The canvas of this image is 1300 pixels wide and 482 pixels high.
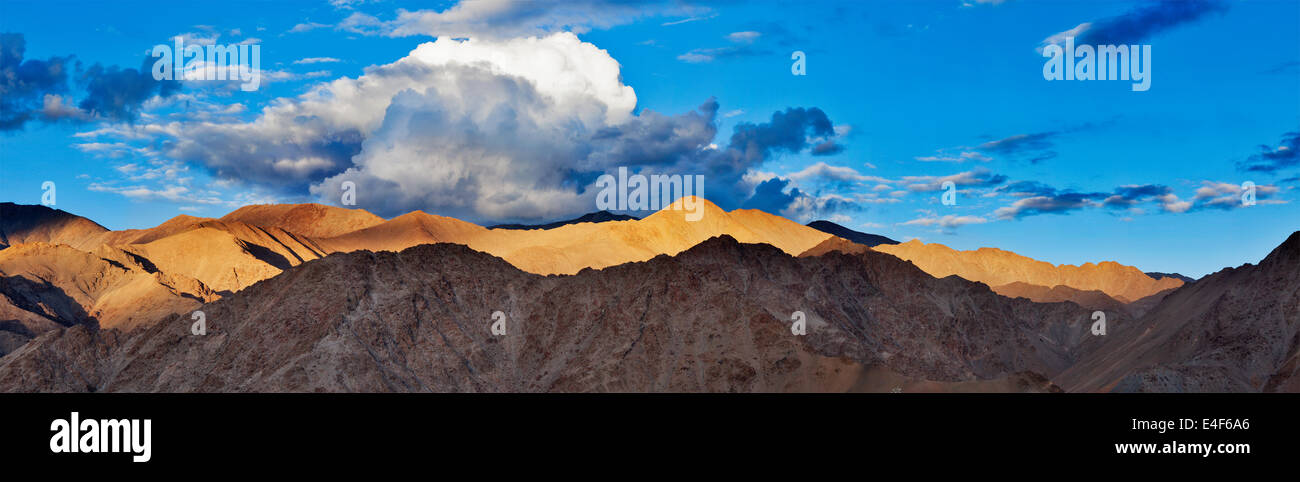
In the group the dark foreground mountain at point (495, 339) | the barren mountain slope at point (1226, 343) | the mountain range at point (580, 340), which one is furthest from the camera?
the dark foreground mountain at point (495, 339)

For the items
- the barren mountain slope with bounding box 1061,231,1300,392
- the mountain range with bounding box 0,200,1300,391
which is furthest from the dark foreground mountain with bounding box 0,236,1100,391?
the barren mountain slope with bounding box 1061,231,1300,392

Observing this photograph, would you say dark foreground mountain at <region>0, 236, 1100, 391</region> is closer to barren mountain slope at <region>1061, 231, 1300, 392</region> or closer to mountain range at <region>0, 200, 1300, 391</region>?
mountain range at <region>0, 200, 1300, 391</region>

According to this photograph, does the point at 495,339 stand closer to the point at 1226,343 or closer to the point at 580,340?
the point at 580,340

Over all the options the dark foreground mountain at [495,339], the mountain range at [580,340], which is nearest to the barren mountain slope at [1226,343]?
the mountain range at [580,340]

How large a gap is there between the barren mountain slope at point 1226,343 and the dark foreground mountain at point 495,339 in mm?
Answer: 19053

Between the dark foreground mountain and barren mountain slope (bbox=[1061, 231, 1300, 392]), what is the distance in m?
19.1

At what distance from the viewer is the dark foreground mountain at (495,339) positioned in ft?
397

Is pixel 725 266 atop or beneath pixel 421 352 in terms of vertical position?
atop

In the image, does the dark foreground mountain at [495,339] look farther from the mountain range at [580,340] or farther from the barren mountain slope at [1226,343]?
the barren mountain slope at [1226,343]

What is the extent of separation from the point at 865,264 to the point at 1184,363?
240 ft

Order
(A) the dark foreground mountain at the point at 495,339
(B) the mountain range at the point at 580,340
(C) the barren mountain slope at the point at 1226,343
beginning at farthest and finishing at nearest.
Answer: (A) the dark foreground mountain at the point at 495,339, (B) the mountain range at the point at 580,340, (C) the barren mountain slope at the point at 1226,343
